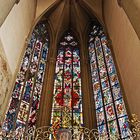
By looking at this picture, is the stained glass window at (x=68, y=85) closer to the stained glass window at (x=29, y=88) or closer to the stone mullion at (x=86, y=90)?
the stone mullion at (x=86, y=90)

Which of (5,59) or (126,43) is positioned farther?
(126,43)

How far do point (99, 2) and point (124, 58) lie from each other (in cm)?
407

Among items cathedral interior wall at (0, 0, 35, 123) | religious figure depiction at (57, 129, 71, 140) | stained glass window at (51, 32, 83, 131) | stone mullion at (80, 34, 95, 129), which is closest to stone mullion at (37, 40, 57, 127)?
stained glass window at (51, 32, 83, 131)

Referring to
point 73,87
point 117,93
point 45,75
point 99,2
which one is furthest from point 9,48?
point 99,2

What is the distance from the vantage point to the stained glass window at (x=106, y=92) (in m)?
6.25

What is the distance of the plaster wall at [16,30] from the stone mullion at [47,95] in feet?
4.96

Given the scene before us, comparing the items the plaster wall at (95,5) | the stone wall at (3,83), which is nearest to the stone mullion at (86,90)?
the plaster wall at (95,5)

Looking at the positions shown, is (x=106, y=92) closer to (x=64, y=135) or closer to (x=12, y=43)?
(x=12, y=43)

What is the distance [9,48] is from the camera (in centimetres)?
631

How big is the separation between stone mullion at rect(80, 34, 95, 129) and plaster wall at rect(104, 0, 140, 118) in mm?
1516

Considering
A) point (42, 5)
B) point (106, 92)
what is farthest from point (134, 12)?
point (42, 5)

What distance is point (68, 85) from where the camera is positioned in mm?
8266

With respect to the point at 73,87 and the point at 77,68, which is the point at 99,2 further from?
the point at 73,87

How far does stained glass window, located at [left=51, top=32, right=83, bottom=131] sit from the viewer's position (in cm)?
712
